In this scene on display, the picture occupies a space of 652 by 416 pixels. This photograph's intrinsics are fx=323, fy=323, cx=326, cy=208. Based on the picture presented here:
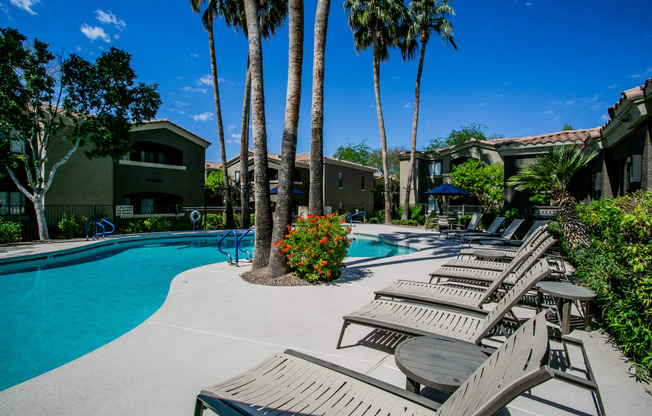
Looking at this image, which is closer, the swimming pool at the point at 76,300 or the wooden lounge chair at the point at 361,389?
the wooden lounge chair at the point at 361,389

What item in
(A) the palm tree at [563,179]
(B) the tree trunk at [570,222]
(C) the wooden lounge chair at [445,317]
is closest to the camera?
(C) the wooden lounge chair at [445,317]

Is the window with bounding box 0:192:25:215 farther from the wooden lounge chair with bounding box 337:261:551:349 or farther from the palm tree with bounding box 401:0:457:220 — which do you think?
the palm tree with bounding box 401:0:457:220

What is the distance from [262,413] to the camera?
1824 mm

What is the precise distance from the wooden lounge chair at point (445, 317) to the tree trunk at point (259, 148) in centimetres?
395

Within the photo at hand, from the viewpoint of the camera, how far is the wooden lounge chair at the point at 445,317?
2807mm

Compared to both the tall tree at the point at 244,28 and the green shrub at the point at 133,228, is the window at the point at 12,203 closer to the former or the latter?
the green shrub at the point at 133,228

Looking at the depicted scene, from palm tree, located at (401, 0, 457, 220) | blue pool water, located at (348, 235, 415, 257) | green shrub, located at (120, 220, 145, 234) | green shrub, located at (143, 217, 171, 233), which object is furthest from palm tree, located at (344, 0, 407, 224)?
green shrub, located at (120, 220, 145, 234)

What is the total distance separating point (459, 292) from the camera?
14.0 feet

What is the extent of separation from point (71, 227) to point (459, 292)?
1804 centimetres

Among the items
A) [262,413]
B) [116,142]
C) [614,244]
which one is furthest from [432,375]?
[116,142]

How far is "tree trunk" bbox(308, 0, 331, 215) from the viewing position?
7441mm

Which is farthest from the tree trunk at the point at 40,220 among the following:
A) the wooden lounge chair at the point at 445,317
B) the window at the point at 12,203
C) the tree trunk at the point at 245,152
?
the wooden lounge chair at the point at 445,317

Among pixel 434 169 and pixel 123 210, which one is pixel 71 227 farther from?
pixel 434 169

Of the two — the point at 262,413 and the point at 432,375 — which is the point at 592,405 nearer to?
the point at 432,375
